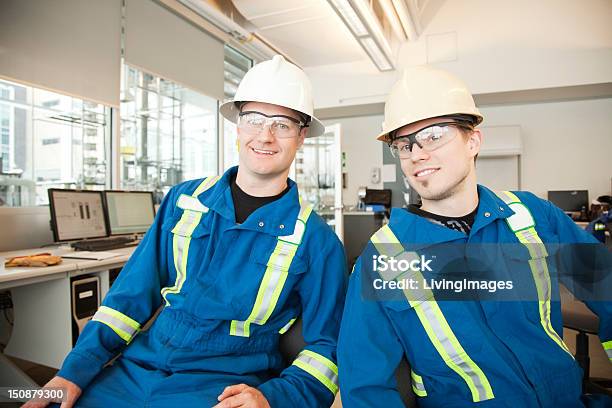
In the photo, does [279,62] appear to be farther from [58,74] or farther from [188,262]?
[58,74]

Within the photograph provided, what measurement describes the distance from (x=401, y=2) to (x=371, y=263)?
15.0 feet

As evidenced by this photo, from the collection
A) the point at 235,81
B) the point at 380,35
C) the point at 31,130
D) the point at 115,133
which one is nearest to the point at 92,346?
the point at 31,130

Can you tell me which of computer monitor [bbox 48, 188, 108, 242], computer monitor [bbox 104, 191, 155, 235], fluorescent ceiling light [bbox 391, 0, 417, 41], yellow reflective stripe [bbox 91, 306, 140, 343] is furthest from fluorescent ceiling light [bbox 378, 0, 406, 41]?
yellow reflective stripe [bbox 91, 306, 140, 343]

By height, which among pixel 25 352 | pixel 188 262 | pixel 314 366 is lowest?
pixel 25 352

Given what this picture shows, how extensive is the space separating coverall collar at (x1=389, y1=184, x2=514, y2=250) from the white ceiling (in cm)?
412

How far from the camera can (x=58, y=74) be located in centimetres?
324

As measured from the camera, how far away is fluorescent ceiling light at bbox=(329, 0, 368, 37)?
4043 mm

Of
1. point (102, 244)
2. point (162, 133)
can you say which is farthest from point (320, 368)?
point (162, 133)

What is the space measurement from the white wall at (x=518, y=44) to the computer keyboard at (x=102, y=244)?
4965 millimetres

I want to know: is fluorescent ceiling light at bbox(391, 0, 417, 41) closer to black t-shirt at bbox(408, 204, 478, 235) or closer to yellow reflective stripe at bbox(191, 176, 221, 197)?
yellow reflective stripe at bbox(191, 176, 221, 197)

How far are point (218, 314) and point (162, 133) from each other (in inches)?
168

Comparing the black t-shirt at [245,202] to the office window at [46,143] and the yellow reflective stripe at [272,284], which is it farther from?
the office window at [46,143]

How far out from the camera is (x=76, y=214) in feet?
9.13

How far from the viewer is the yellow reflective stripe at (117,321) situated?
119 cm
